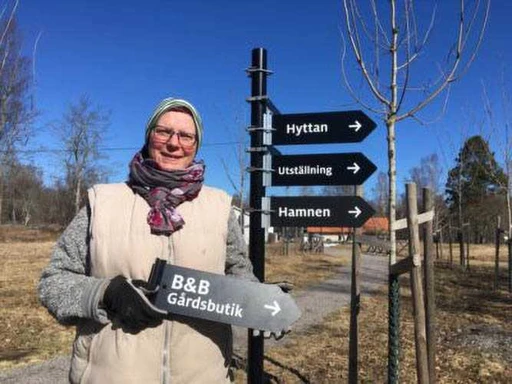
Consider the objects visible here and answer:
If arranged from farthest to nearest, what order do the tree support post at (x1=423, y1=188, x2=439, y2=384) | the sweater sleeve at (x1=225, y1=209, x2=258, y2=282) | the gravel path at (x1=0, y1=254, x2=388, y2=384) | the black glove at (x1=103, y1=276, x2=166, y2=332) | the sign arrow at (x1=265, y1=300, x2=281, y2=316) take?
1. the gravel path at (x1=0, y1=254, x2=388, y2=384)
2. the tree support post at (x1=423, y1=188, x2=439, y2=384)
3. the sweater sleeve at (x1=225, y1=209, x2=258, y2=282)
4. the sign arrow at (x1=265, y1=300, x2=281, y2=316)
5. the black glove at (x1=103, y1=276, x2=166, y2=332)

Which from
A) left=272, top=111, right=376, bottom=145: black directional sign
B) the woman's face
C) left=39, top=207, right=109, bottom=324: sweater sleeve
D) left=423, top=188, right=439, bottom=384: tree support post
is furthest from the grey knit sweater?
left=423, top=188, right=439, bottom=384: tree support post

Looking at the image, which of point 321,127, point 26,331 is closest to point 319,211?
point 321,127

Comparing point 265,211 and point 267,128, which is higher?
point 267,128

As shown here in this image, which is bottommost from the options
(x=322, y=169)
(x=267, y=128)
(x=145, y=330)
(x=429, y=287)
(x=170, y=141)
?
(x=429, y=287)

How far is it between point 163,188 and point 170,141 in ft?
0.67

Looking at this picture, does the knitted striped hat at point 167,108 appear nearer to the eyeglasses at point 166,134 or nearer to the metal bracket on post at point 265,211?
the eyeglasses at point 166,134

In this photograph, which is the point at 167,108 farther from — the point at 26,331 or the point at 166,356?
the point at 26,331

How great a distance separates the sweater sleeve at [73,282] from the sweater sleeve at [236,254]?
57 centimetres

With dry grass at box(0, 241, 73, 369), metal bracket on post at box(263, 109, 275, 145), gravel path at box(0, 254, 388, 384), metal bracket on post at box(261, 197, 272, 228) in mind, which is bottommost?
gravel path at box(0, 254, 388, 384)

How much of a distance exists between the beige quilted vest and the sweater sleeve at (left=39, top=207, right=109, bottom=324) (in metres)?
0.06

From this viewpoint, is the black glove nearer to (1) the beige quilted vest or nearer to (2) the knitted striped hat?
(1) the beige quilted vest

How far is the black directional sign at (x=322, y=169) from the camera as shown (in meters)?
4.16

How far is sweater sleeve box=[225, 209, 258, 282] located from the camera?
2367 mm

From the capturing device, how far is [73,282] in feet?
6.69
